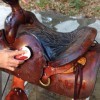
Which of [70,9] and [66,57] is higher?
[66,57]

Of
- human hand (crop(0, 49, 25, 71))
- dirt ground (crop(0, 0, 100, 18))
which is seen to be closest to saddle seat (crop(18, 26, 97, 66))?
human hand (crop(0, 49, 25, 71))

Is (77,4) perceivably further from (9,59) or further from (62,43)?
(9,59)

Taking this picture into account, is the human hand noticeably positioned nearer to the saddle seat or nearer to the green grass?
the saddle seat

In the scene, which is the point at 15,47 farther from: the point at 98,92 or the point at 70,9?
the point at 70,9

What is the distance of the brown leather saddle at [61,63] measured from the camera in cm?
123

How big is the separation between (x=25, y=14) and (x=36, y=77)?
336mm

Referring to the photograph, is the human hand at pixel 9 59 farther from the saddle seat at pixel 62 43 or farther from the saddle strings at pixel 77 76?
the saddle strings at pixel 77 76

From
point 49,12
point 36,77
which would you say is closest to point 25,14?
point 36,77

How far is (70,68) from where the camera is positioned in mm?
1253

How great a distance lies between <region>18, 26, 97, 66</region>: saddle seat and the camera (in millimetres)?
1225

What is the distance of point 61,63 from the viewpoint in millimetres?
1224

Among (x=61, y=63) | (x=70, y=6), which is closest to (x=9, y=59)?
(x=61, y=63)

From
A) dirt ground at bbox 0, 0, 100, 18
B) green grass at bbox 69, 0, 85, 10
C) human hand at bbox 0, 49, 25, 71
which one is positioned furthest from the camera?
green grass at bbox 69, 0, 85, 10

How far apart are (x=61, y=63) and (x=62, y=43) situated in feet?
0.54
